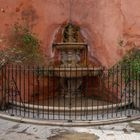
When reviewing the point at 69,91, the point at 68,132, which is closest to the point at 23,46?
the point at 69,91

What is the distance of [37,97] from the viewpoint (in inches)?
423

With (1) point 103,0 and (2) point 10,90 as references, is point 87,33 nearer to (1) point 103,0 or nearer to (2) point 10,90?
(1) point 103,0

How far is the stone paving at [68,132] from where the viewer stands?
297 inches

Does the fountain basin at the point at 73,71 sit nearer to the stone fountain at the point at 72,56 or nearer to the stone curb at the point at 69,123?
the stone fountain at the point at 72,56

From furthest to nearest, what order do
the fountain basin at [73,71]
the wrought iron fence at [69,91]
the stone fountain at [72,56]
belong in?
the stone fountain at [72,56] < the fountain basin at [73,71] < the wrought iron fence at [69,91]

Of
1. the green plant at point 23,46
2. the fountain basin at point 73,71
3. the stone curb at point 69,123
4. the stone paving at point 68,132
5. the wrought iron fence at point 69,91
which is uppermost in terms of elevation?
the green plant at point 23,46

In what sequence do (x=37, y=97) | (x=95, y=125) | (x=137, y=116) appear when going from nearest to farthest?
1. (x=95, y=125)
2. (x=137, y=116)
3. (x=37, y=97)

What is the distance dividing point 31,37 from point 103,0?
2.29 meters

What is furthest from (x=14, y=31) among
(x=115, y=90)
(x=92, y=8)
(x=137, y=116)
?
(x=137, y=116)

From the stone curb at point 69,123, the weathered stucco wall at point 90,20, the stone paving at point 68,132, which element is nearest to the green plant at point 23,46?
the weathered stucco wall at point 90,20

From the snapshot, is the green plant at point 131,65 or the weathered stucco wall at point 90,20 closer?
the green plant at point 131,65

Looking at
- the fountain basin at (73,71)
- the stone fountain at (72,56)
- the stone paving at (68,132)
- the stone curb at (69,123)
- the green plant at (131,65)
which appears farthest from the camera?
the stone fountain at (72,56)

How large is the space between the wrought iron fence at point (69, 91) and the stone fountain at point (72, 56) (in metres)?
0.03

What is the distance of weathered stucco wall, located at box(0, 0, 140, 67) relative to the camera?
33.5 feet
